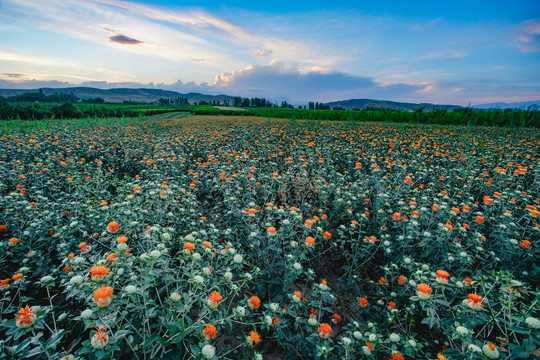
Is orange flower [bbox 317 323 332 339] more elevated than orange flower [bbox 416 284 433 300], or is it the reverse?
orange flower [bbox 416 284 433 300]

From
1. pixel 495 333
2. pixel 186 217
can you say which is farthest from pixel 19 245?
pixel 495 333

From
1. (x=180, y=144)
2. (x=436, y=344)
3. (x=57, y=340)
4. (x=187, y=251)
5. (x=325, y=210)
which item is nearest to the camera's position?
(x=57, y=340)

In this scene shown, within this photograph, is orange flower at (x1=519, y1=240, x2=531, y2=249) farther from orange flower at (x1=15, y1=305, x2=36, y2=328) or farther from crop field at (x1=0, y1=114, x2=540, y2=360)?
orange flower at (x1=15, y1=305, x2=36, y2=328)

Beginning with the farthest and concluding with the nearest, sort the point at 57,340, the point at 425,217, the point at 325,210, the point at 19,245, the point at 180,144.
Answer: the point at 180,144
the point at 325,210
the point at 425,217
the point at 19,245
the point at 57,340

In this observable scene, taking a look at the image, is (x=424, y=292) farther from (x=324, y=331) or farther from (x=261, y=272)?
(x=261, y=272)

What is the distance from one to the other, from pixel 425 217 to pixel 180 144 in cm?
704

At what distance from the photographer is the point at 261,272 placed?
2.87 metres

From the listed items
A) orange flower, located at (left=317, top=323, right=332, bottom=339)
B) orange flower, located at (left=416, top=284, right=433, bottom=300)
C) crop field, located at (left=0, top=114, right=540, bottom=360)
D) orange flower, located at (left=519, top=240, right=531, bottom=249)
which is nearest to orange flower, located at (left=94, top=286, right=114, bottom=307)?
crop field, located at (left=0, top=114, right=540, bottom=360)

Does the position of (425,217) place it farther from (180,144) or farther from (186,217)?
(180,144)

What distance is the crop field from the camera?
1.63 meters

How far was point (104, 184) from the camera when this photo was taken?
453cm

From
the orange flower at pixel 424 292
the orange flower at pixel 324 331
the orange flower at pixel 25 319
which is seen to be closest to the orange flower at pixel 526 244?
the orange flower at pixel 424 292

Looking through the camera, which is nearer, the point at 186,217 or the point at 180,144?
the point at 186,217

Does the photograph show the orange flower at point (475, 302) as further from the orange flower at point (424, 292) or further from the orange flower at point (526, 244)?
the orange flower at point (526, 244)
